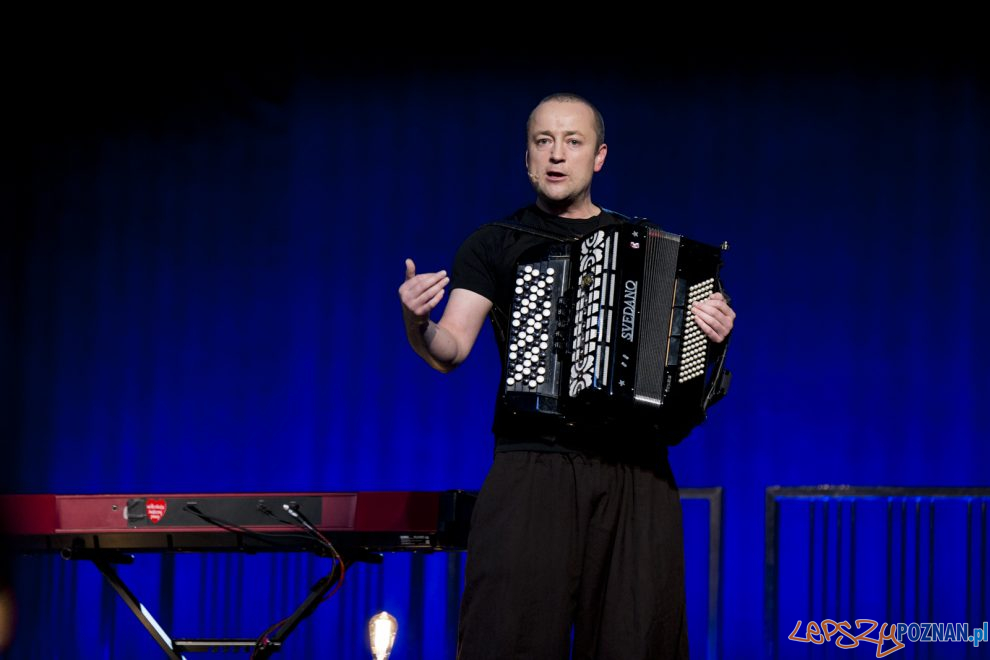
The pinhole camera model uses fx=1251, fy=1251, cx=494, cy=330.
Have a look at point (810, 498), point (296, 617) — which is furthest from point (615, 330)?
point (810, 498)

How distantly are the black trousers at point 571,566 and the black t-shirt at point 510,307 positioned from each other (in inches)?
1.4

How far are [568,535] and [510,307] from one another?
0.48m

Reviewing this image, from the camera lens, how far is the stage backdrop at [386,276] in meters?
4.72

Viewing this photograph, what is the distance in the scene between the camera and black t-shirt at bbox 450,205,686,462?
2.49 m

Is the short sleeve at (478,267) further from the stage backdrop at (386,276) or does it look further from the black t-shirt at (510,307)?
the stage backdrop at (386,276)

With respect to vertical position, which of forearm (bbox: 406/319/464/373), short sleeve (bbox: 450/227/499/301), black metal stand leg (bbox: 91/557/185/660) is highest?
short sleeve (bbox: 450/227/499/301)

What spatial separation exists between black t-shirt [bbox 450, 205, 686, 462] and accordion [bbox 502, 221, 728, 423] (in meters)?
0.03

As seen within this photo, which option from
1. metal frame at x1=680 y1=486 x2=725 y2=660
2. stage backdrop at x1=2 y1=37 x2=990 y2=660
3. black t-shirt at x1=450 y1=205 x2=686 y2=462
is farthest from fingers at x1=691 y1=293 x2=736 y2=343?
stage backdrop at x1=2 y1=37 x2=990 y2=660

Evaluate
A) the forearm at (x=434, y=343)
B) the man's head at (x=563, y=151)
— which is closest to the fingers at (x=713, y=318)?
the man's head at (x=563, y=151)

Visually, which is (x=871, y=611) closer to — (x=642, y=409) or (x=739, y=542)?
(x=739, y=542)

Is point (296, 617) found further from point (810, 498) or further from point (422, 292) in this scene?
point (810, 498)

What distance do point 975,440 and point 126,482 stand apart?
343 cm

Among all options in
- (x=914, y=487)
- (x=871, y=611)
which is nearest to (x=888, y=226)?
(x=914, y=487)

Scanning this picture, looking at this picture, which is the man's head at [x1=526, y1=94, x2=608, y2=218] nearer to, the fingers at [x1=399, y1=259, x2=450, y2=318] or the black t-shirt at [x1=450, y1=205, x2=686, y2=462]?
the black t-shirt at [x1=450, y1=205, x2=686, y2=462]
